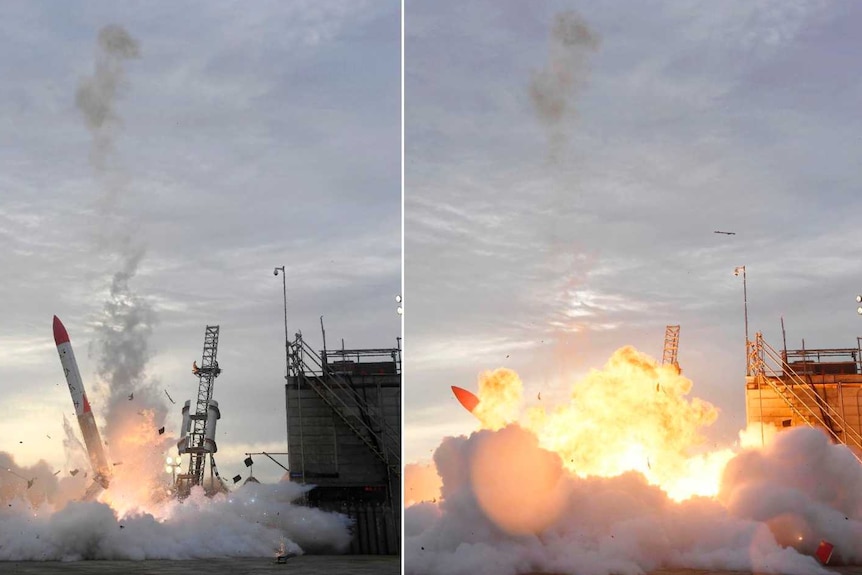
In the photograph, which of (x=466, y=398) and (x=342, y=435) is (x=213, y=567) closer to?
(x=466, y=398)

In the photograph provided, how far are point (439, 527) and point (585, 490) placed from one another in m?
6.99

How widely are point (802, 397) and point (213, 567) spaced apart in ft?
124

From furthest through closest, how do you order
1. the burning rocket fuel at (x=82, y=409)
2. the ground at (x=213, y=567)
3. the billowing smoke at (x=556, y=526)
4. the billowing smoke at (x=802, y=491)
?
the burning rocket fuel at (x=82, y=409) < the billowing smoke at (x=802, y=491) < the ground at (x=213, y=567) < the billowing smoke at (x=556, y=526)

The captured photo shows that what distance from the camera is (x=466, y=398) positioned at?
180ft

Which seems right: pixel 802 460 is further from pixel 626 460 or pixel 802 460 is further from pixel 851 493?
pixel 626 460

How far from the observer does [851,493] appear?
165 feet

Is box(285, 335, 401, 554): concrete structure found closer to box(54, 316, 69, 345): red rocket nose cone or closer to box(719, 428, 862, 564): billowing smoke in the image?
box(54, 316, 69, 345): red rocket nose cone

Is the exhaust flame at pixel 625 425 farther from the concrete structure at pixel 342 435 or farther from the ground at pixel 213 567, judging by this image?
the concrete structure at pixel 342 435

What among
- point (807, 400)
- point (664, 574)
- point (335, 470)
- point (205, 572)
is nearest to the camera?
point (664, 574)

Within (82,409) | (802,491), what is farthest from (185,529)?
(802,491)

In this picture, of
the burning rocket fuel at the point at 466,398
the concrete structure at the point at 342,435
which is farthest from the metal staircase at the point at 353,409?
the burning rocket fuel at the point at 466,398

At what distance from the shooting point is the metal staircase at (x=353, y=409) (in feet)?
258

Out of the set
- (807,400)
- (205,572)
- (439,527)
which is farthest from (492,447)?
(807,400)

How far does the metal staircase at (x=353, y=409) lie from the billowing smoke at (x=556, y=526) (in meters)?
31.6
